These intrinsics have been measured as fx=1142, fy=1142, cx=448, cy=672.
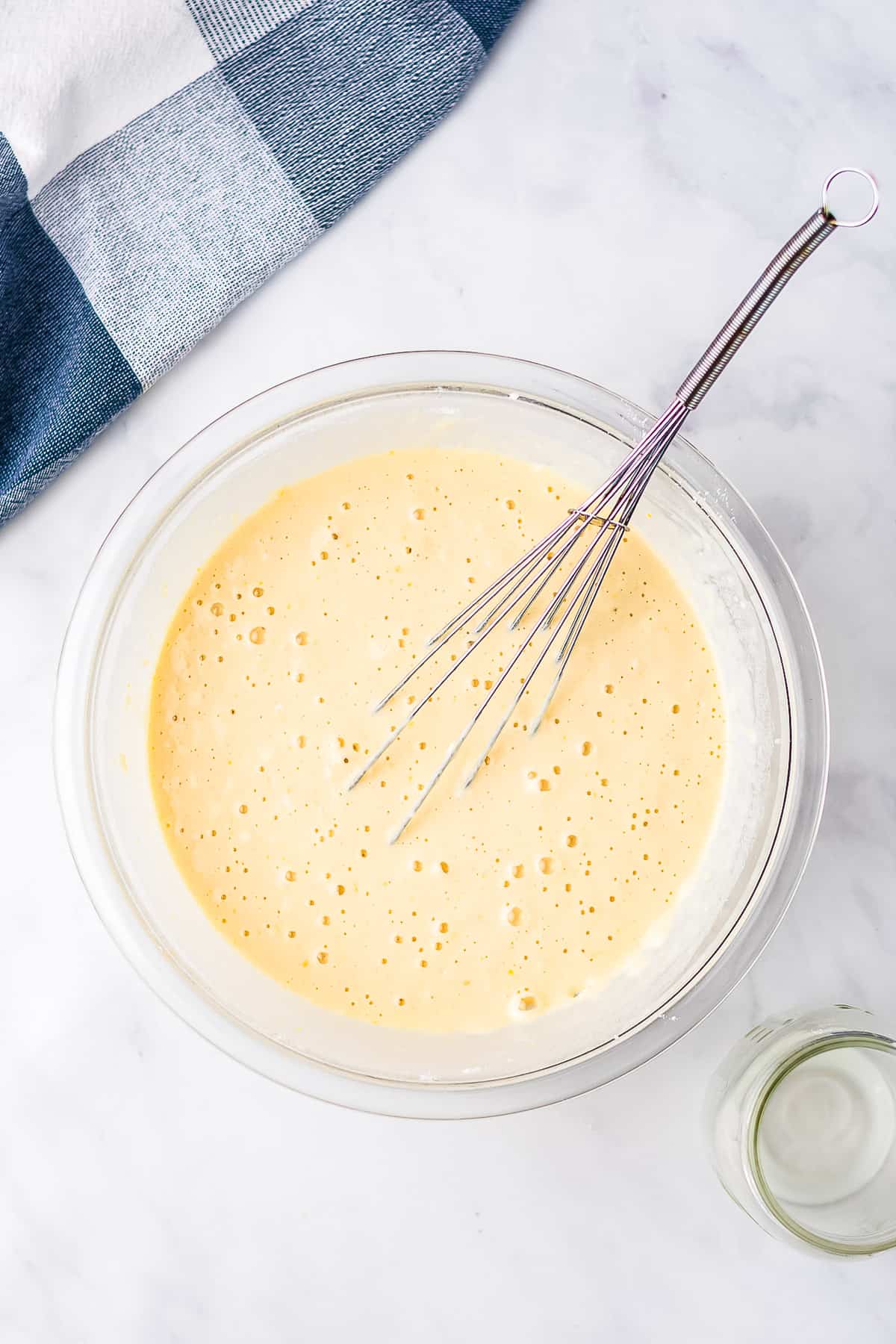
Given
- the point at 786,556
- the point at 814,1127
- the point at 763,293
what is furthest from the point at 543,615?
the point at 814,1127

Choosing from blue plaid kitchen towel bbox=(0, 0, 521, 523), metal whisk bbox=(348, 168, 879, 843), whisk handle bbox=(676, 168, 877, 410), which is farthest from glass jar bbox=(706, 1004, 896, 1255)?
blue plaid kitchen towel bbox=(0, 0, 521, 523)

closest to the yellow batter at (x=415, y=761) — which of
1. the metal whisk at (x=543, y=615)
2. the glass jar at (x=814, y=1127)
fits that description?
the metal whisk at (x=543, y=615)

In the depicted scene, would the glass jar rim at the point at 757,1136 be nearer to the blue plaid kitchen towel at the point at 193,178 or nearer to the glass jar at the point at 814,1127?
the glass jar at the point at 814,1127

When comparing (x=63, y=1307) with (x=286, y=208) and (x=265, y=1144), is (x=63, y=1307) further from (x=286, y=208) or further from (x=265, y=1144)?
(x=286, y=208)

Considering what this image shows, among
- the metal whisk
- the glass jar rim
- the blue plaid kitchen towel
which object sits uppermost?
the blue plaid kitchen towel

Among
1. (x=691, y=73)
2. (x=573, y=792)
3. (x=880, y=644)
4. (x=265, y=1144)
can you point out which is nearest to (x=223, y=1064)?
(x=265, y=1144)

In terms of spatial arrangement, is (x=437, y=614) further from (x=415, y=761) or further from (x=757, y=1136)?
(x=757, y=1136)

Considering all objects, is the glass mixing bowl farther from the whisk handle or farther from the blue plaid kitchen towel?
the whisk handle
